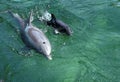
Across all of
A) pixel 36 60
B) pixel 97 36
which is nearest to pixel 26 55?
pixel 36 60

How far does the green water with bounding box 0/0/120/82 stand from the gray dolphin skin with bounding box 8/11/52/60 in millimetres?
397

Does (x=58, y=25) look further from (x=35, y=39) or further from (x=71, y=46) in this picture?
(x=35, y=39)

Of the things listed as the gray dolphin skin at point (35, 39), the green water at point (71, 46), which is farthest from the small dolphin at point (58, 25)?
the gray dolphin skin at point (35, 39)

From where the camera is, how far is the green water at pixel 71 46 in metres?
10.1

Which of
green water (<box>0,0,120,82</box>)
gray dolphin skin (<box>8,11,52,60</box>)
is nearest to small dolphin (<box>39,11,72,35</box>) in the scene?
green water (<box>0,0,120,82</box>)

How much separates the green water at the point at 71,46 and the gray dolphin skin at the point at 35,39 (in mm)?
397

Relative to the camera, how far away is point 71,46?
11.3m

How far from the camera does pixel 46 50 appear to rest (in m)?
10.1

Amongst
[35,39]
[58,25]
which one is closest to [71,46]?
[58,25]

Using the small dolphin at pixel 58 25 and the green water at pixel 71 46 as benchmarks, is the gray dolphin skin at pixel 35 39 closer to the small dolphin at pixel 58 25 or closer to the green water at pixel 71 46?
the green water at pixel 71 46

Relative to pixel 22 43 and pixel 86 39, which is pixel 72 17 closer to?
pixel 86 39

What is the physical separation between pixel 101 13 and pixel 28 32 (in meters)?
4.02

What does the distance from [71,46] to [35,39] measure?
5.03 feet

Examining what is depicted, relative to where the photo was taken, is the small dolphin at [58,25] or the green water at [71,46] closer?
the green water at [71,46]
